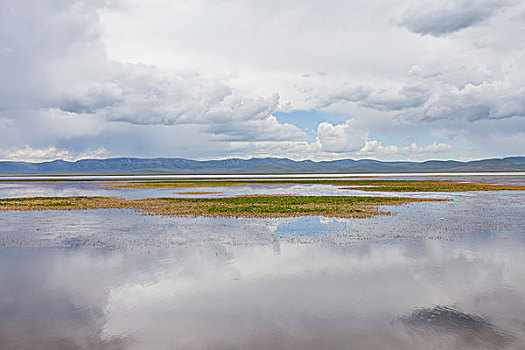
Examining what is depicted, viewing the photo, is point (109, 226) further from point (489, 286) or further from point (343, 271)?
point (489, 286)

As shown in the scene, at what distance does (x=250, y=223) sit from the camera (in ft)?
104

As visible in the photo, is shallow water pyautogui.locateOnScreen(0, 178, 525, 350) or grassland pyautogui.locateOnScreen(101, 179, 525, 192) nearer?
shallow water pyautogui.locateOnScreen(0, 178, 525, 350)

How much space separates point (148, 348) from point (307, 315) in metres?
4.98

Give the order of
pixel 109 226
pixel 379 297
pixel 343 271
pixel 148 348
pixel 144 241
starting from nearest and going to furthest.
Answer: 1. pixel 148 348
2. pixel 379 297
3. pixel 343 271
4. pixel 144 241
5. pixel 109 226

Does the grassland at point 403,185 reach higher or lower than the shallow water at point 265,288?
lower

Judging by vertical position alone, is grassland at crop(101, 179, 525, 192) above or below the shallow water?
below

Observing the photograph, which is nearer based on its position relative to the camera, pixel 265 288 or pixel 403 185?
pixel 265 288

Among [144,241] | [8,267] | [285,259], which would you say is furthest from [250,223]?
[8,267]

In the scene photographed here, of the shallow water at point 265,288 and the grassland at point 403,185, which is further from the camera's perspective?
the grassland at point 403,185

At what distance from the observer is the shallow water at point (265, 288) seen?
1097 cm

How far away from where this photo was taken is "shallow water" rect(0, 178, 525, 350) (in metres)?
11.0

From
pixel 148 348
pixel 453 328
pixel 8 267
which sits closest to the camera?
pixel 148 348

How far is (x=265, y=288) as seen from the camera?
15281 millimetres

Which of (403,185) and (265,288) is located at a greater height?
(265,288)
